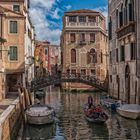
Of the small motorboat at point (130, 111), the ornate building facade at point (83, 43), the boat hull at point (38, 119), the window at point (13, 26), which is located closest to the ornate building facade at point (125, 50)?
the small motorboat at point (130, 111)

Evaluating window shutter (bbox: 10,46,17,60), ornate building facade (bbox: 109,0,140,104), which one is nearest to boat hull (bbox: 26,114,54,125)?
ornate building facade (bbox: 109,0,140,104)

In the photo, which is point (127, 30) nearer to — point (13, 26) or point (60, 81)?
point (13, 26)

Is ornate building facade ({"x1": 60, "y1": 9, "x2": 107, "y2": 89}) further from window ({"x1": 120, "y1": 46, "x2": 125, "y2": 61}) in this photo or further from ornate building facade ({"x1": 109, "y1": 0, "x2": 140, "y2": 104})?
window ({"x1": 120, "y1": 46, "x2": 125, "y2": 61})

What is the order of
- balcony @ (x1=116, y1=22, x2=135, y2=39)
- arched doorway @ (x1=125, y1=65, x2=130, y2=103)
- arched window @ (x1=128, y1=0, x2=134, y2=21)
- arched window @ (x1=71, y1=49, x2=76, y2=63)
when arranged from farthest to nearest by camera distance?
arched window @ (x1=71, y1=49, x2=76, y2=63), arched doorway @ (x1=125, y1=65, x2=130, y2=103), arched window @ (x1=128, y1=0, x2=134, y2=21), balcony @ (x1=116, y1=22, x2=135, y2=39)

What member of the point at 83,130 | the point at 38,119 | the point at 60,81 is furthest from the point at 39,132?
the point at 60,81

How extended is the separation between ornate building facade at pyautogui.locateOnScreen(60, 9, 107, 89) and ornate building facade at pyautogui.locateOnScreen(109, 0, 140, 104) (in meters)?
15.7

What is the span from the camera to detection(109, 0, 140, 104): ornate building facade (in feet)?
87.3

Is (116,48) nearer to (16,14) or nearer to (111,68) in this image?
(111,68)

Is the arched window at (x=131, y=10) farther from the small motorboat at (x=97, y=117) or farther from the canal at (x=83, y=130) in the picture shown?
the small motorboat at (x=97, y=117)

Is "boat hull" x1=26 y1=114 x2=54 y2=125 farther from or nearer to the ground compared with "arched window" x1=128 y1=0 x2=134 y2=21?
nearer to the ground

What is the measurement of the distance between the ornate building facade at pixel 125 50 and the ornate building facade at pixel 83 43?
616 inches

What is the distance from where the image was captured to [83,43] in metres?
53.2

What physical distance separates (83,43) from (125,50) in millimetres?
23105

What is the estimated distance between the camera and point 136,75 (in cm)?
2655
